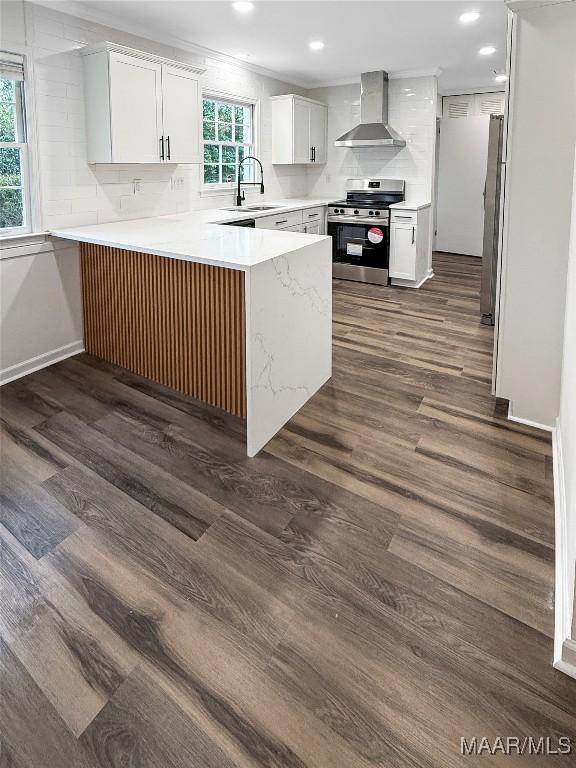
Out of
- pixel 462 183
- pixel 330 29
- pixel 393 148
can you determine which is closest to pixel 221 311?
pixel 330 29

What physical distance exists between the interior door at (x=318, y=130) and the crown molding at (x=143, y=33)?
0.68 m

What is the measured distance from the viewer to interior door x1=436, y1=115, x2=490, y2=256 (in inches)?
296

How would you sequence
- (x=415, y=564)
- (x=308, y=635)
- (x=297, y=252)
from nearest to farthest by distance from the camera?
1. (x=308, y=635)
2. (x=415, y=564)
3. (x=297, y=252)

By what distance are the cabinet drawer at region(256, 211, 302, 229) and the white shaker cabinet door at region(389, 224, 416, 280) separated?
1077 mm

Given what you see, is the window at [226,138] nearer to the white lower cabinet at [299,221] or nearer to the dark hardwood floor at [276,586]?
the white lower cabinet at [299,221]

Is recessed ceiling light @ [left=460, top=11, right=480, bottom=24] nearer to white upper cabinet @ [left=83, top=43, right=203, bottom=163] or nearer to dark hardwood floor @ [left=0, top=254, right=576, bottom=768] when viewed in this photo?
white upper cabinet @ [left=83, top=43, right=203, bottom=163]

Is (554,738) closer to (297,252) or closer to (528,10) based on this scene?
(297,252)

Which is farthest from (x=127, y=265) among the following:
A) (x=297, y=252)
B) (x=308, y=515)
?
(x=308, y=515)

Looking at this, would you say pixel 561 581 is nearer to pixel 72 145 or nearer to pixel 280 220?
pixel 72 145

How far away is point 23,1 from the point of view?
323cm

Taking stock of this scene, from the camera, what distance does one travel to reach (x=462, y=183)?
7801 mm

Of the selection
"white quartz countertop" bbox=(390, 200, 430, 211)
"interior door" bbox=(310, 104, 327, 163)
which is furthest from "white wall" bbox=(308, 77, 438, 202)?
"white quartz countertop" bbox=(390, 200, 430, 211)

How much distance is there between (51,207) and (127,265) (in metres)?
0.79

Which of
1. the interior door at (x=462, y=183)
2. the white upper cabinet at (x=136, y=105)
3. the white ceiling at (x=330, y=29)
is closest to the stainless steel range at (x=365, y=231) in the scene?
the white ceiling at (x=330, y=29)
